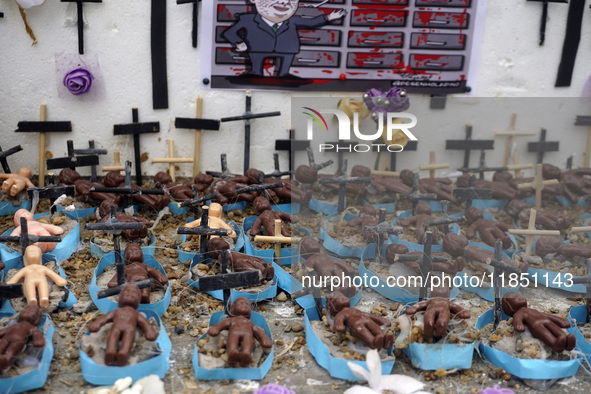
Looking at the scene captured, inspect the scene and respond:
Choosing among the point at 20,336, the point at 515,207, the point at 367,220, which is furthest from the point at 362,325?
the point at 515,207

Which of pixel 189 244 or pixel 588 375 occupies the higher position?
pixel 189 244

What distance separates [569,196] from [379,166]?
4.46 feet

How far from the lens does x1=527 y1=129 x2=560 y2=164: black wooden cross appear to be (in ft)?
14.0

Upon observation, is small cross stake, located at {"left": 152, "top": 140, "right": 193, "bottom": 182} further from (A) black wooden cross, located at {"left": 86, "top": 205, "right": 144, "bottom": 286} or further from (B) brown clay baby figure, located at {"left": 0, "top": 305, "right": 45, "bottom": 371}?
(B) brown clay baby figure, located at {"left": 0, "top": 305, "right": 45, "bottom": 371}

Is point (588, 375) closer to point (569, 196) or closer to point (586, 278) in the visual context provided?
point (586, 278)

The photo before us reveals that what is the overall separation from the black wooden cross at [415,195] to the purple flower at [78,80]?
2.19 metres

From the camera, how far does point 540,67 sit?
14.7ft

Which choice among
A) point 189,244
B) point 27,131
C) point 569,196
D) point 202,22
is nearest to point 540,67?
point 569,196

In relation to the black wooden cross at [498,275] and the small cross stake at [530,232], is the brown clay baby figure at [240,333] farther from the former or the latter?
the small cross stake at [530,232]

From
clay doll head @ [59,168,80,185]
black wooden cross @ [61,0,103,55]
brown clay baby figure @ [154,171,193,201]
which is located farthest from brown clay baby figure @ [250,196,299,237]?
black wooden cross @ [61,0,103,55]

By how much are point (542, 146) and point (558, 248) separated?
1.22 metres

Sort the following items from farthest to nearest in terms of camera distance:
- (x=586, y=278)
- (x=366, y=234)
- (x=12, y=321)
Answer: (x=366, y=234) → (x=586, y=278) → (x=12, y=321)

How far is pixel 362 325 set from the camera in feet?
8.03

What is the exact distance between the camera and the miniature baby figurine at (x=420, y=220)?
3.39 m
